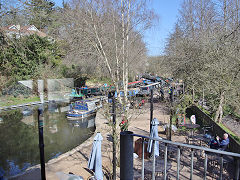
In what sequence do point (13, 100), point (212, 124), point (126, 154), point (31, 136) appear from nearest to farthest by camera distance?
point (126, 154) → point (212, 124) → point (31, 136) → point (13, 100)

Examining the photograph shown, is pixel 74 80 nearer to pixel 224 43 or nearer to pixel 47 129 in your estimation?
pixel 47 129

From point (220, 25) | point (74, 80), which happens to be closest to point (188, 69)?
point (220, 25)

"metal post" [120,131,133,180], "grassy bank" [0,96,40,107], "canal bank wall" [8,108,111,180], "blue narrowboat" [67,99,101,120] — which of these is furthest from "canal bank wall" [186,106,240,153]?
"grassy bank" [0,96,40,107]

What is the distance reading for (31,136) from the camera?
1254cm

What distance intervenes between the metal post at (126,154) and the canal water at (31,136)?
Answer: 408cm

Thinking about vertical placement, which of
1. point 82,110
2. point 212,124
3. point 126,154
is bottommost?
point 82,110

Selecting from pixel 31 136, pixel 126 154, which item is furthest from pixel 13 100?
pixel 126 154

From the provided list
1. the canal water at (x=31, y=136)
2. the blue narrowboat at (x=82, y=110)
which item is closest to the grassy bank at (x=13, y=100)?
the canal water at (x=31, y=136)

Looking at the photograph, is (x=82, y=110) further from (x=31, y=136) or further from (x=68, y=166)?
(x=68, y=166)

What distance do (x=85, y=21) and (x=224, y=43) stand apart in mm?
7146

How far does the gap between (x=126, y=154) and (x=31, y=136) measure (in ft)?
37.8

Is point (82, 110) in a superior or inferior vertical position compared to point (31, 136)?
superior

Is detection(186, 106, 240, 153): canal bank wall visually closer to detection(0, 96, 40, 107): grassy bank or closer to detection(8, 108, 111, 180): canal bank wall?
detection(8, 108, 111, 180): canal bank wall

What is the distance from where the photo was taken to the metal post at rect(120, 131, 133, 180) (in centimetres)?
254
